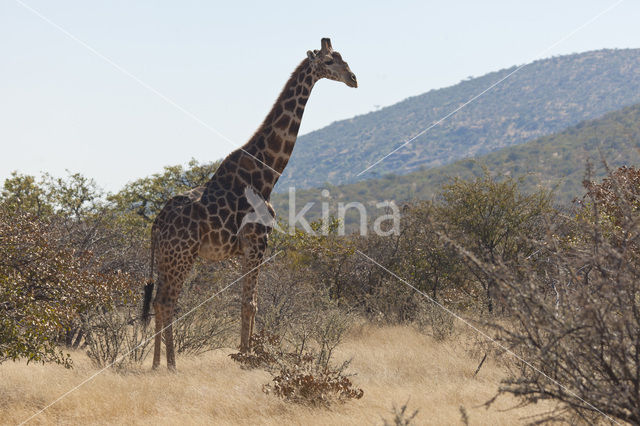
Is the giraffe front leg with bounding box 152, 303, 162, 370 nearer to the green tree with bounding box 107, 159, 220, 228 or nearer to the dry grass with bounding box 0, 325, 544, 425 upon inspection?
the dry grass with bounding box 0, 325, 544, 425

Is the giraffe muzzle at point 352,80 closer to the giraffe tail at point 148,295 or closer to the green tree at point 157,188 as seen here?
the giraffe tail at point 148,295

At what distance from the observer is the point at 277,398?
23.4ft

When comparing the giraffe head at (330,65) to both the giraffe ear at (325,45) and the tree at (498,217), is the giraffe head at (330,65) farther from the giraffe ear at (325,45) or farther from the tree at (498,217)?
the tree at (498,217)

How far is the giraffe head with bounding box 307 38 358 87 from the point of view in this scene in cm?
985

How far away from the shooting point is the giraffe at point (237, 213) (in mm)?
8828

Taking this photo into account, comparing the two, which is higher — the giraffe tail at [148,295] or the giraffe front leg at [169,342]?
the giraffe tail at [148,295]

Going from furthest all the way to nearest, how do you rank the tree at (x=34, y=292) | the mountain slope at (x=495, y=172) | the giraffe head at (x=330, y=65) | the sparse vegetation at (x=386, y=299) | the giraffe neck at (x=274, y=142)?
the mountain slope at (x=495, y=172), the giraffe head at (x=330, y=65), the giraffe neck at (x=274, y=142), the tree at (x=34, y=292), the sparse vegetation at (x=386, y=299)

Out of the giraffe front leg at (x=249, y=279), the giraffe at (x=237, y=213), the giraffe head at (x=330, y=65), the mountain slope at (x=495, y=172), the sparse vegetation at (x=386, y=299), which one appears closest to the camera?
the sparse vegetation at (x=386, y=299)

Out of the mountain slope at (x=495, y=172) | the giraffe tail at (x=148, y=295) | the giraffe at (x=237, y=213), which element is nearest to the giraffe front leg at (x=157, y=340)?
the giraffe at (x=237, y=213)

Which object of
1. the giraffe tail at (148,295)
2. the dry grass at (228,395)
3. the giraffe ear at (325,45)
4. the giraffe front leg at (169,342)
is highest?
the giraffe ear at (325,45)

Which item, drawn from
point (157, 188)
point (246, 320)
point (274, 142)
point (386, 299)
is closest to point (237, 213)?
point (274, 142)

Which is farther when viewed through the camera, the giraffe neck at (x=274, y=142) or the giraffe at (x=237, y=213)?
the giraffe neck at (x=274, y=142)

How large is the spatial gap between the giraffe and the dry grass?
3.17 feet

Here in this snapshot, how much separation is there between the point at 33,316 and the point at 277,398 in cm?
286
